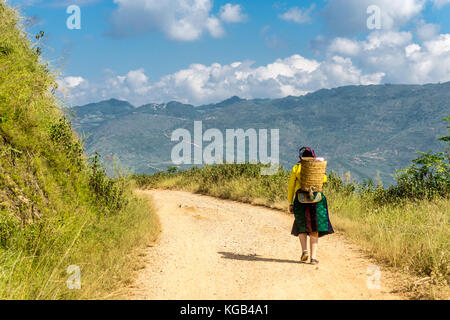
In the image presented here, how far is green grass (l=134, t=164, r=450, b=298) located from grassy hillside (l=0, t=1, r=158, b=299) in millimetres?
4652

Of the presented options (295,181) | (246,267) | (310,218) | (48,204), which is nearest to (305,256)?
(310,218)

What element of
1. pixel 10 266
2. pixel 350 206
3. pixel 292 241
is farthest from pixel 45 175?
pixel 350 206

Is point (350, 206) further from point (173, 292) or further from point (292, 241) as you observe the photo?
point (173, 292)

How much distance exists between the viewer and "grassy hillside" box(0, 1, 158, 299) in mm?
4631

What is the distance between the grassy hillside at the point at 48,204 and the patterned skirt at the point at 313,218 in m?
3.19

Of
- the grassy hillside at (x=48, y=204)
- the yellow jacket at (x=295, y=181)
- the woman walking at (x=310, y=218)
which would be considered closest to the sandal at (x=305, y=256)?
the woman walking at (x=310, y=218)

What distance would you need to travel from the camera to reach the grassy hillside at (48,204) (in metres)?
4.63

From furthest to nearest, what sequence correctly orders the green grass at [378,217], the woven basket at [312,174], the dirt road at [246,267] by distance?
the woven basket at [312,174] < the green grass at [378,217] < the dirt road at [246,267]

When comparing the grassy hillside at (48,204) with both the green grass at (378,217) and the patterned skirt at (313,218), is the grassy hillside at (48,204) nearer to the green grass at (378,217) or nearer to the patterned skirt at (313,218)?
the patterned skirt at (313,218)

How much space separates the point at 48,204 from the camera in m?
6.12

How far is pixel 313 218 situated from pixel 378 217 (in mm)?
3378

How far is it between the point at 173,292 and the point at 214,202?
1010 centimetres

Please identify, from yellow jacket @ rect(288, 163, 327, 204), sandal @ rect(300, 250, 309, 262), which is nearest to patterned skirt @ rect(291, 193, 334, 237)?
yellow jacket @ rect(288, 163, 327, 204)

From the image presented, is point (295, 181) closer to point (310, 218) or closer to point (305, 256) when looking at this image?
point (310, 218)
